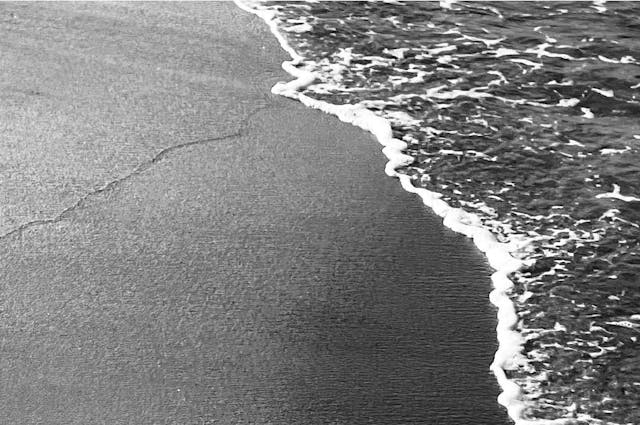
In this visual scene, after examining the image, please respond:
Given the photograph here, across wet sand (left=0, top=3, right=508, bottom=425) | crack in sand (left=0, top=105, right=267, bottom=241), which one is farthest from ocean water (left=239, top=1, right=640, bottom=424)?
crack in sand (left=0, top=105, right=267, bottom=241)

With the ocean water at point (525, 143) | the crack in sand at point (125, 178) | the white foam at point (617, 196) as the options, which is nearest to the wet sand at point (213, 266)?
the crack in sand at point (125, 178)

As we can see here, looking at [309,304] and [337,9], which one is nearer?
[309,304]

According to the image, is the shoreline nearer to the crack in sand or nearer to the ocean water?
the ocean water

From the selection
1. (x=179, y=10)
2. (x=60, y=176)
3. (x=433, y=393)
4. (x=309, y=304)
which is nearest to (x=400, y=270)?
(x=309, y=304)

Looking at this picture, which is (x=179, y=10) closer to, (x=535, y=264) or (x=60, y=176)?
(x=60, y=176)

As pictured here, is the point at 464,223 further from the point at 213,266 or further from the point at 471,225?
the point at 213,266

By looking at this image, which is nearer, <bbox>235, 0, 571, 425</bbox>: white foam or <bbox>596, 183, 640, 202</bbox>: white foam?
<bbox>235, 0, 571, 425</bbox>: white foam
